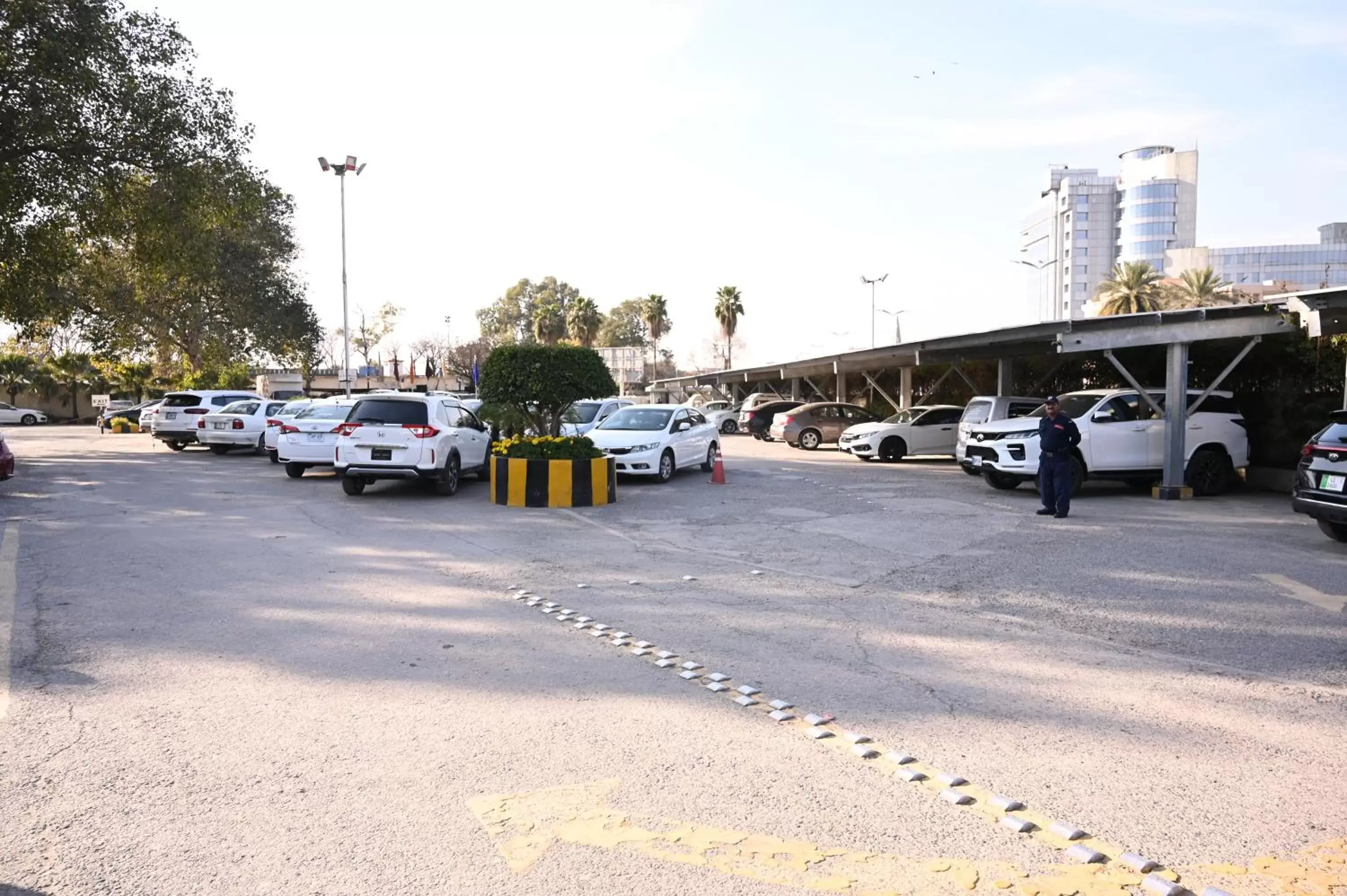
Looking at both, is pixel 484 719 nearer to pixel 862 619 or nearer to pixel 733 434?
pixel 862 619

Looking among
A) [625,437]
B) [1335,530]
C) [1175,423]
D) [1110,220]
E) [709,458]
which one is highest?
[1110,220]

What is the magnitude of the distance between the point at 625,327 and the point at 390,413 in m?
104

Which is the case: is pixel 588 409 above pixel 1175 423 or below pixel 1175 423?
above

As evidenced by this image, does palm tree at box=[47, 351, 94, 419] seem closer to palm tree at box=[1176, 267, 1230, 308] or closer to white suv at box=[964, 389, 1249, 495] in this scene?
white suv at box=[964, 389, 1249, 495]

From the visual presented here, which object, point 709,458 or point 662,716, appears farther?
point 709,458

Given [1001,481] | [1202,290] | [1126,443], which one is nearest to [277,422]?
[1001,481]

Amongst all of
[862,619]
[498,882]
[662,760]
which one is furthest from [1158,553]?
[498,882]

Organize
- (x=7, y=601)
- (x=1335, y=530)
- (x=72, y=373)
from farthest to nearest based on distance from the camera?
(x=72, y=373) < (x=1335, y=530) < (x=7, y=601)

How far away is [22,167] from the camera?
69.2 ft

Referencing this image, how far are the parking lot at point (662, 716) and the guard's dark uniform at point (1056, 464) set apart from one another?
8.36 feet

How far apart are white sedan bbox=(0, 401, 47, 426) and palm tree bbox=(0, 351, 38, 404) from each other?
581 cm

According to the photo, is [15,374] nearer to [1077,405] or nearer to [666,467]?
[666,467]

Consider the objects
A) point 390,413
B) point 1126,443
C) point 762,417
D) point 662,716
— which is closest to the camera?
point 662,716

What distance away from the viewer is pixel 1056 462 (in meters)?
13.9
